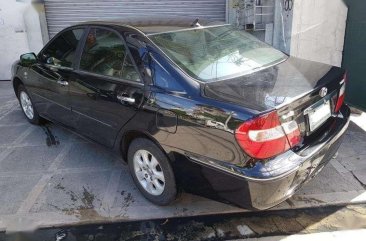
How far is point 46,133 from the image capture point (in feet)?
16.3

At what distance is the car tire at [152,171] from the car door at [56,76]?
3.90 ft

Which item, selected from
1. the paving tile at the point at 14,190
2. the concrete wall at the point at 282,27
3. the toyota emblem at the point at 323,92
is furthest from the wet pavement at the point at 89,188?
the concrete wall at the point at 282,27

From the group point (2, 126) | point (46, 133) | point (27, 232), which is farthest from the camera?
point (2, 126)

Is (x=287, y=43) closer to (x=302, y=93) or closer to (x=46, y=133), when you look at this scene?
(x=302, y=93)

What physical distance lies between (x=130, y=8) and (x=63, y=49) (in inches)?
154

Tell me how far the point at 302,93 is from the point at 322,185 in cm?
126

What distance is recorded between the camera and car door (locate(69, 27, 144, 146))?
3055 mm

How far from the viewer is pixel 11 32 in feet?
26.1

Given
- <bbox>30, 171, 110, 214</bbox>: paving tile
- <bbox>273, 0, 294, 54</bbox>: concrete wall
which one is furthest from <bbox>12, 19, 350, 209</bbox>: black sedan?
<bbox>273, 0, 294, 54</bbox>: concrete wall

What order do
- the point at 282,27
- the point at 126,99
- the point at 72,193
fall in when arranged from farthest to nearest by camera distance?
the point at 282,27 < the point at 72,193 < the point at 126,99

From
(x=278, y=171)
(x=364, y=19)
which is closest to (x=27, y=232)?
(x=278, y=171)

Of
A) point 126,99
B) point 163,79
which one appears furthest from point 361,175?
point 126,99

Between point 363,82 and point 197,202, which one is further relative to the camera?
point 363,82

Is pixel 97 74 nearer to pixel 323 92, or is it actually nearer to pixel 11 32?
pixel 323 92
